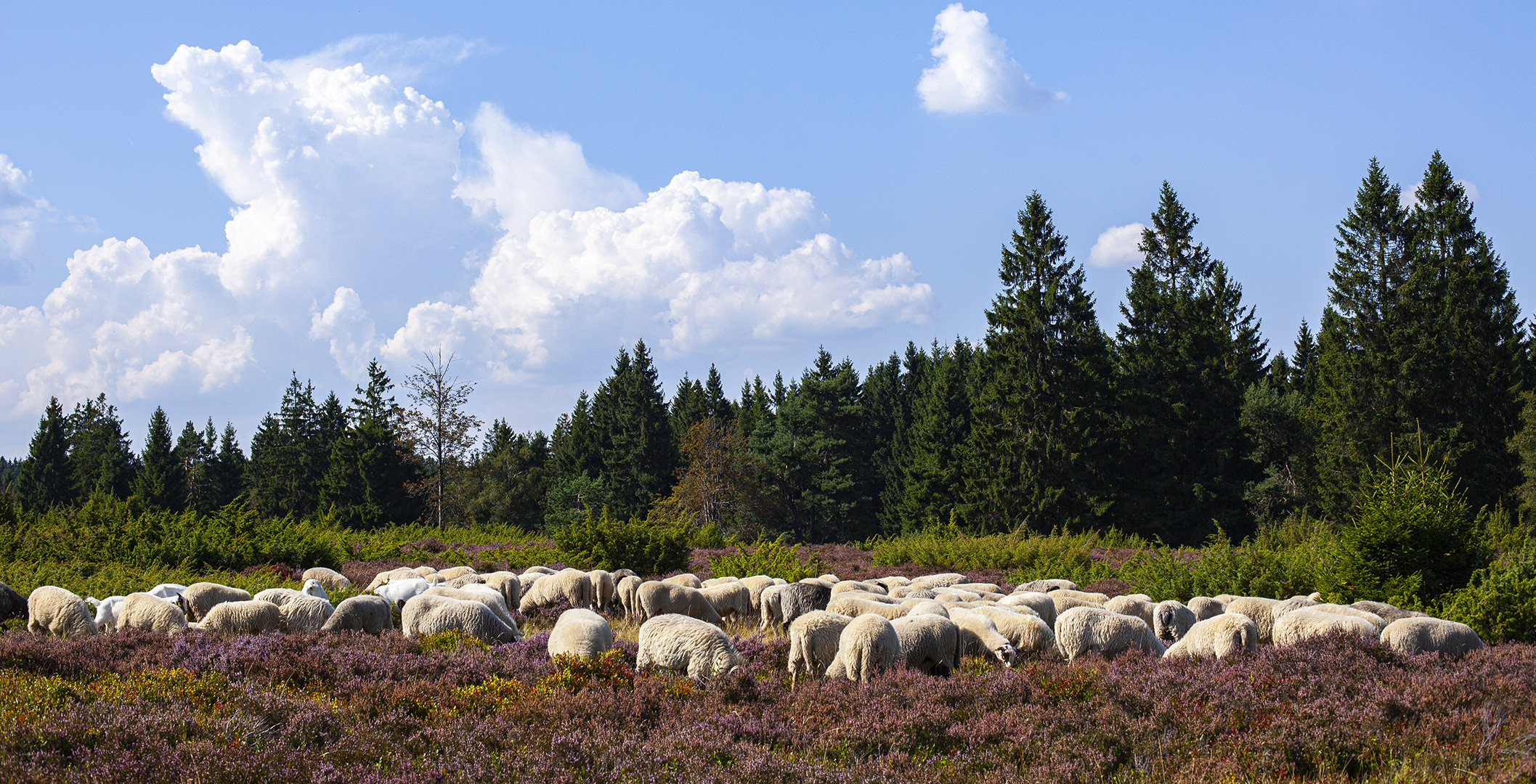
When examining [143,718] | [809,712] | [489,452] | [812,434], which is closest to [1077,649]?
[809,712]

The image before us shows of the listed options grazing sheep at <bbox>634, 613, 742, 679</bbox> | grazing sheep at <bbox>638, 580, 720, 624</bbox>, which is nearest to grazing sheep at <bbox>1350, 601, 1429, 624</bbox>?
grazing sheep at <bbox>634, 613, 742, 679</bbox>

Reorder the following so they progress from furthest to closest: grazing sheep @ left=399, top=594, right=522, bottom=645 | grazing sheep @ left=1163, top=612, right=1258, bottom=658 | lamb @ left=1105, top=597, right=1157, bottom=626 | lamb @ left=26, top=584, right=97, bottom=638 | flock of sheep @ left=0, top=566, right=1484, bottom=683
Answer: lamb @ left=1105, top=597, right=1157, bottom=626 < grazing sheep @ left=399, top=594, right=522, bottom=645 < lamb @ left=26, top=584, right=97, bottom=638 < grazing sheep @ left=1163, top=612, right=1258, bottom=658 < flock of sheep @ left=0, top=566, right=1484, bottom=683

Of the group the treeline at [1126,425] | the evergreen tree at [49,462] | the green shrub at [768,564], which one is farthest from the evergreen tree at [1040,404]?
the evergreen tree at [49,462]

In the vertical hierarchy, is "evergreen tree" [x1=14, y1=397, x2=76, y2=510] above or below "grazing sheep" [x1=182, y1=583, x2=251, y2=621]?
above

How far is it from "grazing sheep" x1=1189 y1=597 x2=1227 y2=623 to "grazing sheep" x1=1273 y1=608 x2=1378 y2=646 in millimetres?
1602

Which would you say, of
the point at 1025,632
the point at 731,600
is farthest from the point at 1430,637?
the point at 731,600

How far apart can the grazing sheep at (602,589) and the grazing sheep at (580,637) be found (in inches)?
183

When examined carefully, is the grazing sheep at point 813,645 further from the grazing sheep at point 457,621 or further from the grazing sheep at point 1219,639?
the grazing sheep at point 457,621

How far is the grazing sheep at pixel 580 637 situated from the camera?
396 inches

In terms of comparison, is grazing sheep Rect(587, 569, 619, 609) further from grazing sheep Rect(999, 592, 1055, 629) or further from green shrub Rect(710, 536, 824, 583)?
grazing sheep Rect(999, 592, 1055, 629)

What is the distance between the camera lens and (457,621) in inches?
462

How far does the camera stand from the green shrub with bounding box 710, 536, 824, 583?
819 inches

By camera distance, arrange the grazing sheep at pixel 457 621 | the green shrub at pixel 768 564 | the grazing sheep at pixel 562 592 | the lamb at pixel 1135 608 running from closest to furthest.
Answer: the grazing sheep at pixel 457 621 → the lamb at pixel 1135 608 → the grazing sheep at pixel 562 592 → the green shrub at pixel 768 564

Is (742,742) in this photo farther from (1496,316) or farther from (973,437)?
(1496,316)
